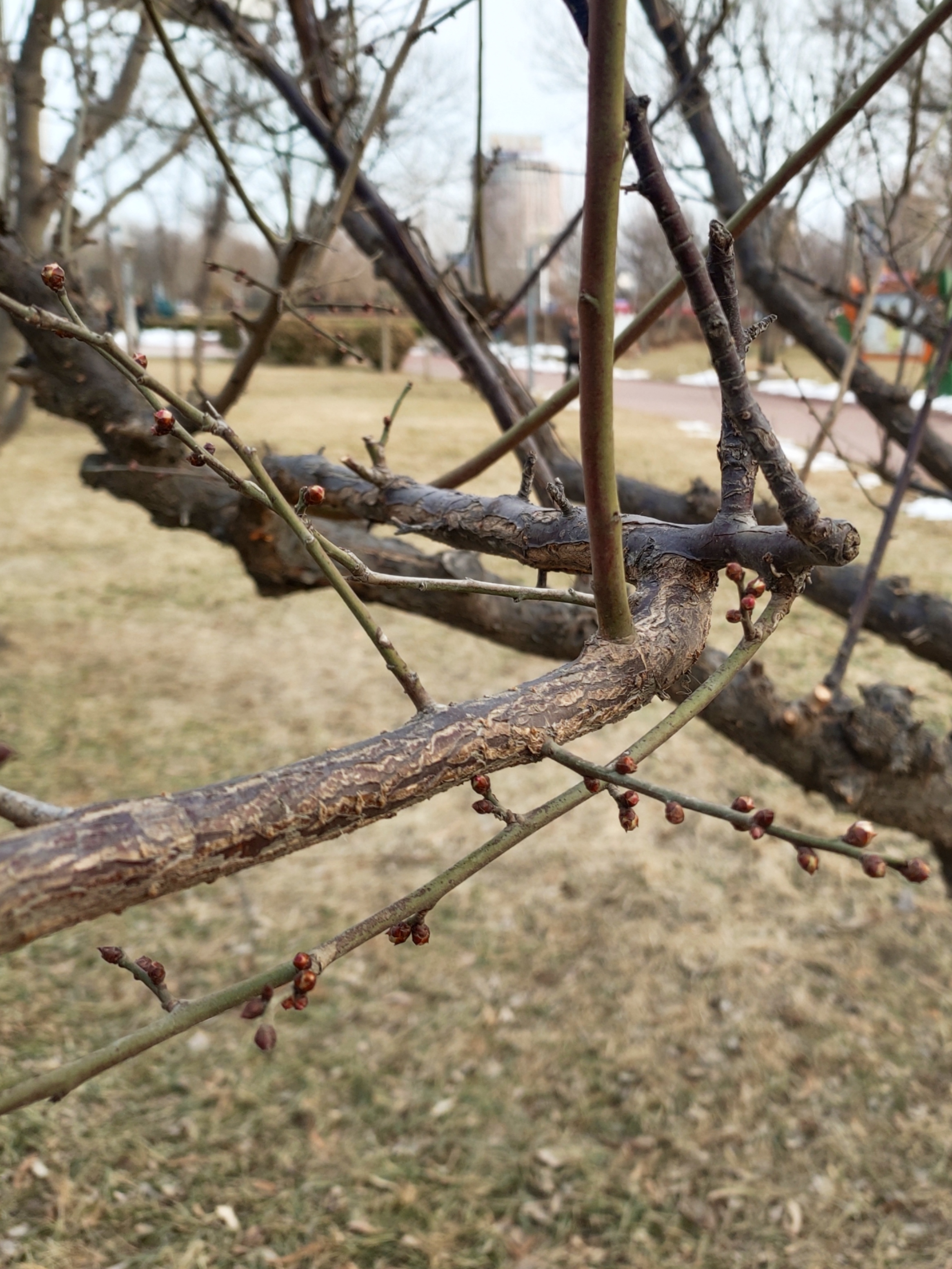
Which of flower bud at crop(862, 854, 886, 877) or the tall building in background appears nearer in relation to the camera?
flower bud at crop(862, 854, 886, 877)

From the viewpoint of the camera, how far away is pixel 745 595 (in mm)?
941

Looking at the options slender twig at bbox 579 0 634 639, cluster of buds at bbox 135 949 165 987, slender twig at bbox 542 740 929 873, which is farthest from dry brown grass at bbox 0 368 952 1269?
slender twig at bbox 579 0 634 639

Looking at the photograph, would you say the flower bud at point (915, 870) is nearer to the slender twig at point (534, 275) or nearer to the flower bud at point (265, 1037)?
the flower bud at point (265, 1037)

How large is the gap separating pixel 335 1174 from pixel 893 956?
2.18 metres

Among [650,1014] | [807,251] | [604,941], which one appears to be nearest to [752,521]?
[650,1014]

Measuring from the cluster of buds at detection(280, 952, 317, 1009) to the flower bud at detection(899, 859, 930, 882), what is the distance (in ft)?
1.35

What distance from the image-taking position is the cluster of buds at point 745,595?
900mm

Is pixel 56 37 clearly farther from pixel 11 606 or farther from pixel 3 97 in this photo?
pixel 11 606

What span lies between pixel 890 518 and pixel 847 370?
0.53 metres

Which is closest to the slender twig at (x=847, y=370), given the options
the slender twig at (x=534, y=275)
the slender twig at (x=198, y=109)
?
the slender twig at (x=534, y=275)

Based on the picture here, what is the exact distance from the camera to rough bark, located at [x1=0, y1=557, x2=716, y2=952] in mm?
606

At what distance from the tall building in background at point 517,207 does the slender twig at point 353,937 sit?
2005 millimetres

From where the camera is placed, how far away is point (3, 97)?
12.7ft

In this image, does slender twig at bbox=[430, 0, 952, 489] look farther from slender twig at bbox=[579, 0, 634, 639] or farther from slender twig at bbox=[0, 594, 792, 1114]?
slender twig at bbox=[0, 594, 792, 1114]
